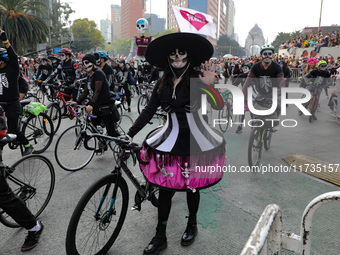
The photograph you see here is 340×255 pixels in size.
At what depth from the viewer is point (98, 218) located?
2.62m

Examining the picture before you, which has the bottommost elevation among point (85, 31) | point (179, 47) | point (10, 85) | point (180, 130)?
point (180, 130)

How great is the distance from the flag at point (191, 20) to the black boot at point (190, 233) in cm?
392

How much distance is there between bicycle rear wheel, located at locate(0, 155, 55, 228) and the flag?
3.73 m

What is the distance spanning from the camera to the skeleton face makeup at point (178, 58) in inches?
106

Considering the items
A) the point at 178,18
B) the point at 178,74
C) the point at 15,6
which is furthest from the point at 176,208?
the point at 15,6

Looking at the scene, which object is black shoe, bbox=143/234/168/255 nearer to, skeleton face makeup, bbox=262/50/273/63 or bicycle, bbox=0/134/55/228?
bicycle, bbox=0/134/55/228

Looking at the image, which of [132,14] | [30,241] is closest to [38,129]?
[30,241]

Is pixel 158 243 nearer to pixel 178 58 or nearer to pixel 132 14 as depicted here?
pixel 178 58

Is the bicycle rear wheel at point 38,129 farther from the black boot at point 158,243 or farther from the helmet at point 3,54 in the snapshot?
the black boot at point 158,243

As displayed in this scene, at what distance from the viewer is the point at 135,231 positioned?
3170 millimetres

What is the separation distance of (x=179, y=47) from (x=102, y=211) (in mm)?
1730

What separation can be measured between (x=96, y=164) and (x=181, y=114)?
3.18m

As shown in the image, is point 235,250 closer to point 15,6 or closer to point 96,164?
point 96,164

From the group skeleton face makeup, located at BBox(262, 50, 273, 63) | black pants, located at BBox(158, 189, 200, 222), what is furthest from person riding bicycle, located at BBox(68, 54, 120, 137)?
skeleton face makeup, located at BBox(262, 50, 273, 63)
